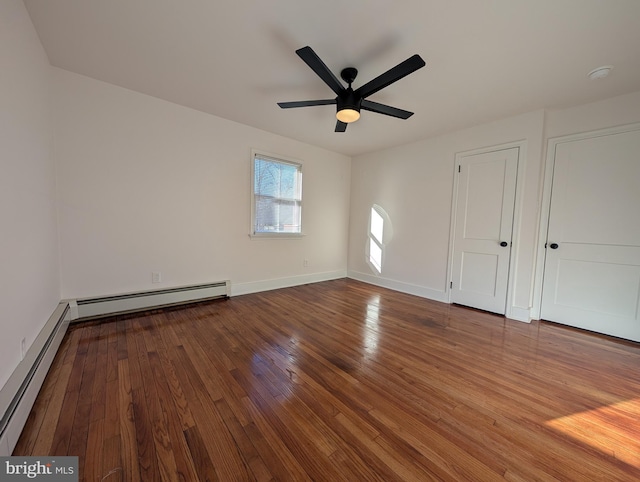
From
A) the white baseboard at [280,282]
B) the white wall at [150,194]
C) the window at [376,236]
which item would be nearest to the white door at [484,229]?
the window at [376,236]

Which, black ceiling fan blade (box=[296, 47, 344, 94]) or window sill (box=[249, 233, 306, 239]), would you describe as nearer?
black ceiling fan blade (box=[296, 47, 344, 94])

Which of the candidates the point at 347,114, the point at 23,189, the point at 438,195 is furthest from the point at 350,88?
the point at 23,189

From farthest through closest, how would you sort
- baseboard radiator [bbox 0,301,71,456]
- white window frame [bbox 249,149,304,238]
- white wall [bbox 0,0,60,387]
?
white window frame [bbox 249,149,304,238] → white wall [bbox 0,0,60,387] → baseboard radiator [bbox 0,301,71,456]

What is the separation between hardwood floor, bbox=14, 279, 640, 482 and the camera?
1.11m

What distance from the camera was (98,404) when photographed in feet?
4.67

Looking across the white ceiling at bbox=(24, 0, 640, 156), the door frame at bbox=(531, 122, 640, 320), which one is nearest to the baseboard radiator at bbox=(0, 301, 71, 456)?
the white ceiling at bbox=(24, 0, 640, 156)

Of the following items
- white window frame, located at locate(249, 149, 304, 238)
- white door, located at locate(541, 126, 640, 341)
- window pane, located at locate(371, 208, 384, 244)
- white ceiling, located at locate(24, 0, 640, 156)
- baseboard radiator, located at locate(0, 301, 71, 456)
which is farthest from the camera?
window pane, located at locate(371, 208, 384, 244)

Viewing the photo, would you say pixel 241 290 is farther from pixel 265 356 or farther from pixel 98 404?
pixel 98 404

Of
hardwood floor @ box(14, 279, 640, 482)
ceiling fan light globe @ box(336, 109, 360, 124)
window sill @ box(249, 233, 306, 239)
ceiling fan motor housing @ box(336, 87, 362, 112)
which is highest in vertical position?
ceiling fan motor housing @ box(336, 87, 362, 112)

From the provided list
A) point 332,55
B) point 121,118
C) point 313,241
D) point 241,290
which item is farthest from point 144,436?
point 313,241

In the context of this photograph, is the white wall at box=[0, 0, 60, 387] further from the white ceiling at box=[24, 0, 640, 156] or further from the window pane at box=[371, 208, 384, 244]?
the window pane at box=[371, 208, 384, 244]

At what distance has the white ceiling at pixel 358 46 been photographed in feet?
5.33

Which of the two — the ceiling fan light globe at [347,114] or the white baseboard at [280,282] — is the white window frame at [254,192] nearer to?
the white baseboard at [280,282]

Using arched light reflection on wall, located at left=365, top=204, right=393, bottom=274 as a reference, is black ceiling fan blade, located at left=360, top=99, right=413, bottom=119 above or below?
above
